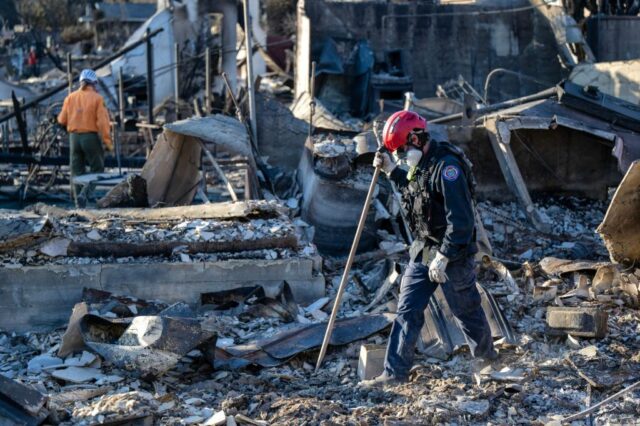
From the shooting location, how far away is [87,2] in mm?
48594

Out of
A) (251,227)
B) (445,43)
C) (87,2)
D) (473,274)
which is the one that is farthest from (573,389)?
(87,2)

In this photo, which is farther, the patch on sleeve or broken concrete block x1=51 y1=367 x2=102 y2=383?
broken concrete block x1=51 y1=367 x2=102 y2=383

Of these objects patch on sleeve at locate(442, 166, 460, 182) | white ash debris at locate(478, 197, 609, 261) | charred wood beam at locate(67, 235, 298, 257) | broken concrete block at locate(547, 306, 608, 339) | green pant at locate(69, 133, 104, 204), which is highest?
patch on sleeve at locate(442, 166, 460, 182)

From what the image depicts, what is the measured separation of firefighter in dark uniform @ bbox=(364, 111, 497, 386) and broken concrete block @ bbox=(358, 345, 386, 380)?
0.53 ft

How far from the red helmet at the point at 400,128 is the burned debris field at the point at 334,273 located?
1 cm

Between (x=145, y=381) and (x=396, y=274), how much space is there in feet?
8.33

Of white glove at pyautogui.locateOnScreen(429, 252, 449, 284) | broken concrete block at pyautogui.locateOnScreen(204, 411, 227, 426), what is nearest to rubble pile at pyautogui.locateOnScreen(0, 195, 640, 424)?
broken concrete block at pyautogui.locateOnScreen(204, 411, 227, 426)

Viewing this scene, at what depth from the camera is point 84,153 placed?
1207 cm

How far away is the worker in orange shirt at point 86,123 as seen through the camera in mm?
11812

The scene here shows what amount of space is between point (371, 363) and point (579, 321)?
1.57 meters

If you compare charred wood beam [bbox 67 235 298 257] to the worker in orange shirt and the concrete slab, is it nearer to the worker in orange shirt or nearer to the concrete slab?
the concrete slab

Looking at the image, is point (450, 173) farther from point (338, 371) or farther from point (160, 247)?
point (160, 247)

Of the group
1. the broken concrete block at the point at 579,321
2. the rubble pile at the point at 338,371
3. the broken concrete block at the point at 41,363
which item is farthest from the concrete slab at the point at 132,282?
the broken concrete block at the point at 579,321

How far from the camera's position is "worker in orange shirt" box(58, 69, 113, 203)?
38.8ft
